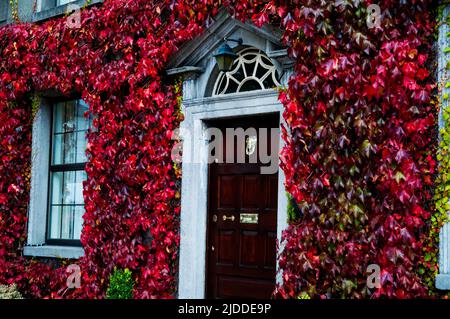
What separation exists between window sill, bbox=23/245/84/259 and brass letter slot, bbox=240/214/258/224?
2.49m

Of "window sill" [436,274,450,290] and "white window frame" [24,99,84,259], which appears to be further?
"white window frame" [24,99,84,259]

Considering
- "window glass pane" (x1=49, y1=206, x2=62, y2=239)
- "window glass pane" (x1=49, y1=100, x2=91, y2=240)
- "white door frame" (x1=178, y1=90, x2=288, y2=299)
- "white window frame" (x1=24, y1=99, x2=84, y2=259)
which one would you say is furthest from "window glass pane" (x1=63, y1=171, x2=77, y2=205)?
"white door frame" (x1=178, y1=90, x2=288, y2=299)

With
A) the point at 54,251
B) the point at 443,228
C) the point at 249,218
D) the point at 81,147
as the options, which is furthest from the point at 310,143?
the point at 54,251

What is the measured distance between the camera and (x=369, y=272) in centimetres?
561

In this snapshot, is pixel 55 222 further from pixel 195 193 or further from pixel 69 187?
pixel 195 193

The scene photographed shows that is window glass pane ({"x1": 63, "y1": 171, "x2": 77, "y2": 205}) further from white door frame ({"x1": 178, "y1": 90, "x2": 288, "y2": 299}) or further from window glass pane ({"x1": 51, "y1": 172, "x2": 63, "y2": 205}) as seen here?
white door frame ({"x1": 178, "y1": 90, "x2": 288, "y2": 299})

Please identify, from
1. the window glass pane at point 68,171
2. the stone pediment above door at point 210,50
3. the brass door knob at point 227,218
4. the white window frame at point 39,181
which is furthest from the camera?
the white window frame at point 39,181

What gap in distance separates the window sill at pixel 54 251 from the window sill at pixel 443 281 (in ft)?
15.4

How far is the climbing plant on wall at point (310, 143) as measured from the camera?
18.2ft

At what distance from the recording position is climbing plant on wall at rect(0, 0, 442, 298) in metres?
5.55

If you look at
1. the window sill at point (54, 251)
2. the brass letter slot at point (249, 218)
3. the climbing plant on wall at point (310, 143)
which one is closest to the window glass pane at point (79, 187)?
the climbing plant on wall at point (310, 143)

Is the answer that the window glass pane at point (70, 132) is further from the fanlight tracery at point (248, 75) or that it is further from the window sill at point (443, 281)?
the window sill at point (443, 281)
